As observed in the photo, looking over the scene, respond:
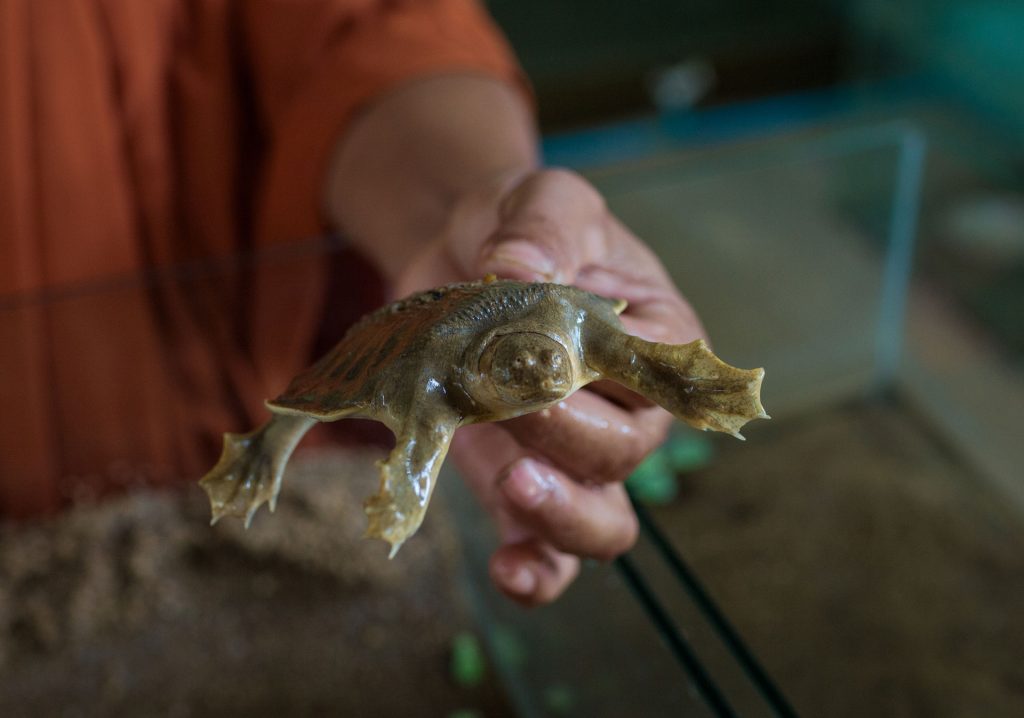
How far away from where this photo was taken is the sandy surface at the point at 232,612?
0.61 meters

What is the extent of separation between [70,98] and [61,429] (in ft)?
0.85

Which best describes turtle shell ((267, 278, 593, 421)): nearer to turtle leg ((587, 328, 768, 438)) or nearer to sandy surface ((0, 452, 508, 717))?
turtle leg ((587, 328, 768, 438))

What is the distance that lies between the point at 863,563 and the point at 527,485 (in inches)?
14.6

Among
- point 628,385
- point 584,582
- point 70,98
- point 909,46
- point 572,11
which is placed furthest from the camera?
point 572,11

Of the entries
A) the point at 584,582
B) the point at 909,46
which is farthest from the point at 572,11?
the point at 584,582

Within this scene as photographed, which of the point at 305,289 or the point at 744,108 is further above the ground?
the point at 305,289

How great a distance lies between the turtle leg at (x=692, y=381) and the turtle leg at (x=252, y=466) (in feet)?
0.48

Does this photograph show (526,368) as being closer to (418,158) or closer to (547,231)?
(547,231)

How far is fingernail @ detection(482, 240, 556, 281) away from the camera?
1.28 feet

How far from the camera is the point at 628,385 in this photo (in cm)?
35

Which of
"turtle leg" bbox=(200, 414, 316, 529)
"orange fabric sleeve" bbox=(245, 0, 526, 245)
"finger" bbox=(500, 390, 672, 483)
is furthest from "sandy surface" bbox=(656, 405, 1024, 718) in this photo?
"orange fabric sleeve" bbox=(245, 0, 526, 245)

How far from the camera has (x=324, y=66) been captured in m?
0.76

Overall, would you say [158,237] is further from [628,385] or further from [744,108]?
[744,108]

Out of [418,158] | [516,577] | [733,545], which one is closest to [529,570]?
[516,577]
